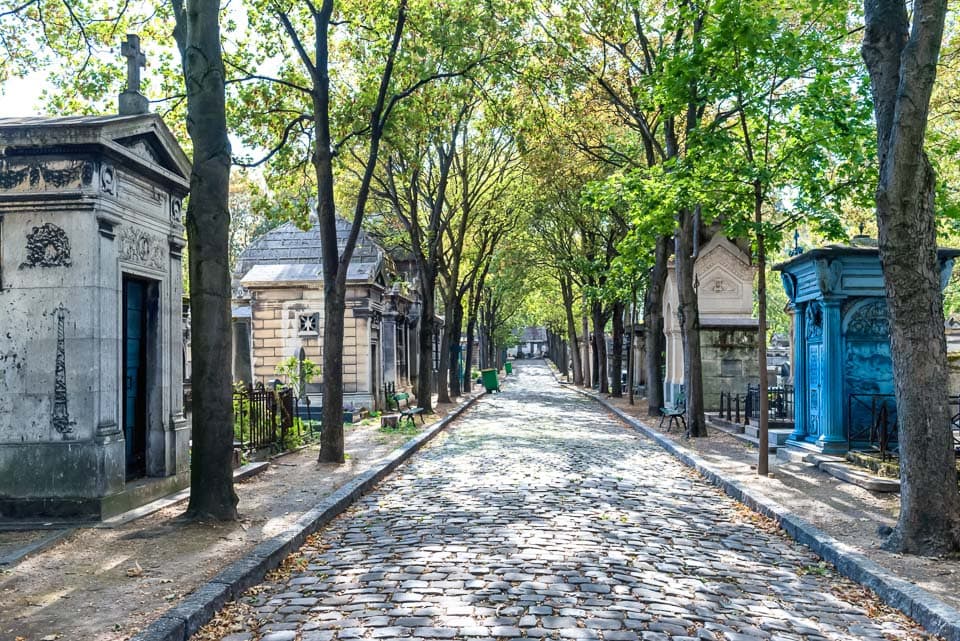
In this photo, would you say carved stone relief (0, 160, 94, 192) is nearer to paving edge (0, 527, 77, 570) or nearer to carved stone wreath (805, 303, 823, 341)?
paving edge (0, 527, 77, 570)

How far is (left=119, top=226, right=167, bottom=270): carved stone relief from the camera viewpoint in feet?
31.5

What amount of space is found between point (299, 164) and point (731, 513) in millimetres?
10846

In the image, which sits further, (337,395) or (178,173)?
(337,395)

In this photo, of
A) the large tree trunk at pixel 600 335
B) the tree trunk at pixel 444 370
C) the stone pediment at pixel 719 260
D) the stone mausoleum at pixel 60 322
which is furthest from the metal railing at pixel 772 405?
the large tree trunk at pixel 600 335

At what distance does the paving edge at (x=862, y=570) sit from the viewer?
17.7 feet

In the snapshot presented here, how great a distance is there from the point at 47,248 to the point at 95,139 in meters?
1.28

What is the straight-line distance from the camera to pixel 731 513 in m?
9.70

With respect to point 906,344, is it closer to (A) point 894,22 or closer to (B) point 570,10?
(A) point 894,22

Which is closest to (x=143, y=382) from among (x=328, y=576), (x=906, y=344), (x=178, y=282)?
(x=178, y=282)

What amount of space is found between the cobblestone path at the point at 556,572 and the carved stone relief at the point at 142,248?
12.9ft

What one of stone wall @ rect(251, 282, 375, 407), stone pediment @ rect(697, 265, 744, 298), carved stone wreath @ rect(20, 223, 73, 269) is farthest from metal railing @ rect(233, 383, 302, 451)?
stone pediment @ rect(697, 265, 744, 298)

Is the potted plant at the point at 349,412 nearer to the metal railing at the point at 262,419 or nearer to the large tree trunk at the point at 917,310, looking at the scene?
the metal railing at the point at 262,419

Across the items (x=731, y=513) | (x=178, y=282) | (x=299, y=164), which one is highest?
(x=299, y=164)

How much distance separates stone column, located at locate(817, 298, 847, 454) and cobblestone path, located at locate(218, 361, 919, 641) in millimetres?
2409
